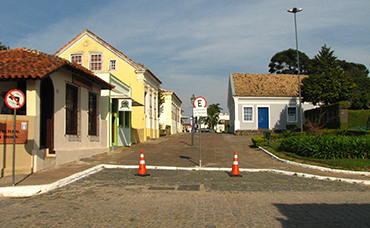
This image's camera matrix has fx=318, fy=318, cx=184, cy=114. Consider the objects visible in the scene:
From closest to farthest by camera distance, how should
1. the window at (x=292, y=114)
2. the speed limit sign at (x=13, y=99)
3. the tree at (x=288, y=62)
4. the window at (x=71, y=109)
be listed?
1. the speed limit sign at (x=13, y=99)
2. the window at (x=71, y=109)
3. the window at (x=292, y=114)
4. the tree at (x=288, y=62)

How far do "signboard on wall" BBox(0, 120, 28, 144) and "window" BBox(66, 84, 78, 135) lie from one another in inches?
120

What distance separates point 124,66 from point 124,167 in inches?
630

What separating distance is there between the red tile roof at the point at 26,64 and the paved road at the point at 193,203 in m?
3.29

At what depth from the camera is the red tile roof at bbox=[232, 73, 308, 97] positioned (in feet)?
111

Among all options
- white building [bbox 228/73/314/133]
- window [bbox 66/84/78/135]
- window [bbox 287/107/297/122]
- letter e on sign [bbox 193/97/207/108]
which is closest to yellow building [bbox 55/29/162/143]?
white building [bbox 228/73/314/133]

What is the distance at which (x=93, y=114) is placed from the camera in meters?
16.2

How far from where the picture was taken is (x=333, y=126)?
977 inches

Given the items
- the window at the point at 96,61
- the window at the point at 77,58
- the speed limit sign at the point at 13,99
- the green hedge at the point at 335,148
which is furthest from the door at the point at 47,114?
the window at the point at 77,58

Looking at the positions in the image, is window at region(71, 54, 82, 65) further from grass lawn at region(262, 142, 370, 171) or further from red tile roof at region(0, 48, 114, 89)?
grass lawn at region(262, 142, 370, 171)

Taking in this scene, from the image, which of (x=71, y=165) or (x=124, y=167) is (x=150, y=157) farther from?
(x=71, y=165)

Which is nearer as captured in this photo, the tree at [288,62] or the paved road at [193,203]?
the paved road at [193,203]

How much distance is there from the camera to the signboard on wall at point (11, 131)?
10.1m

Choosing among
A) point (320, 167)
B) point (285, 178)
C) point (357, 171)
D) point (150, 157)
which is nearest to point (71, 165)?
point (150, 157)

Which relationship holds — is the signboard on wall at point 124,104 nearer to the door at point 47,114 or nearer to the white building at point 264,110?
the door at point 47,114
